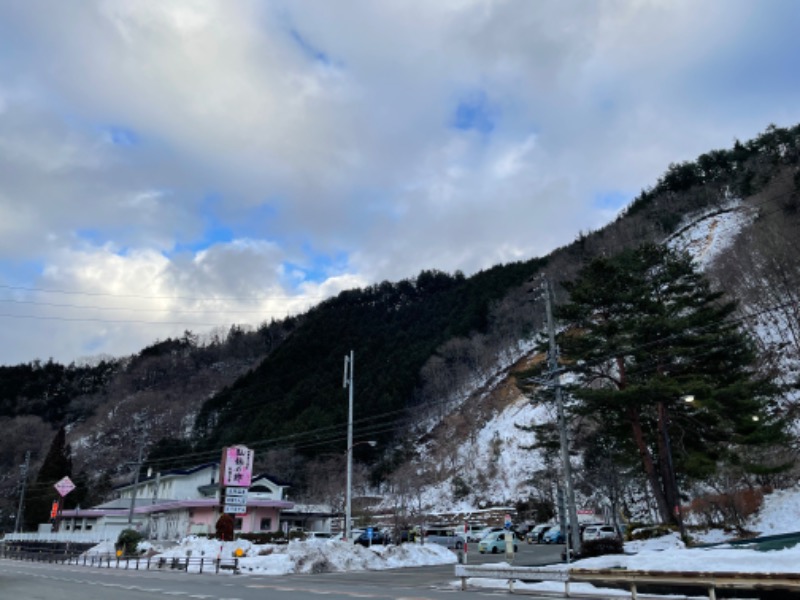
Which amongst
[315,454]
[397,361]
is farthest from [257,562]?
[397,361]

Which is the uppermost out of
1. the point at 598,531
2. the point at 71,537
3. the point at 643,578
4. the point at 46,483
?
the point at 46,483

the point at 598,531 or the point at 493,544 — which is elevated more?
the point at 598,531

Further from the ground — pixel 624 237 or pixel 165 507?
pixel 624 237

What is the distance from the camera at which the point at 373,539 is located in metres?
41.3

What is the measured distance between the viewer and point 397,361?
316 feet

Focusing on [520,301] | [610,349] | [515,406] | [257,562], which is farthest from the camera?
[520,301]

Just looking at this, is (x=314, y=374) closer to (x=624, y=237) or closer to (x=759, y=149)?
(x=624, y=237)

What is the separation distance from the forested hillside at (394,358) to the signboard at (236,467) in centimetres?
1908

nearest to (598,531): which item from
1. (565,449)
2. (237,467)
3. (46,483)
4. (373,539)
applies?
(373,539)

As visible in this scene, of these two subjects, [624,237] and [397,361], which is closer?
[624,237]

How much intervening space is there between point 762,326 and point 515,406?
31.4m

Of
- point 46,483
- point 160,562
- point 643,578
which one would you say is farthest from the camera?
point 46,483

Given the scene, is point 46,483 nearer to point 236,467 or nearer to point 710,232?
point 236,467

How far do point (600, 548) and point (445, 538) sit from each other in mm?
22290
